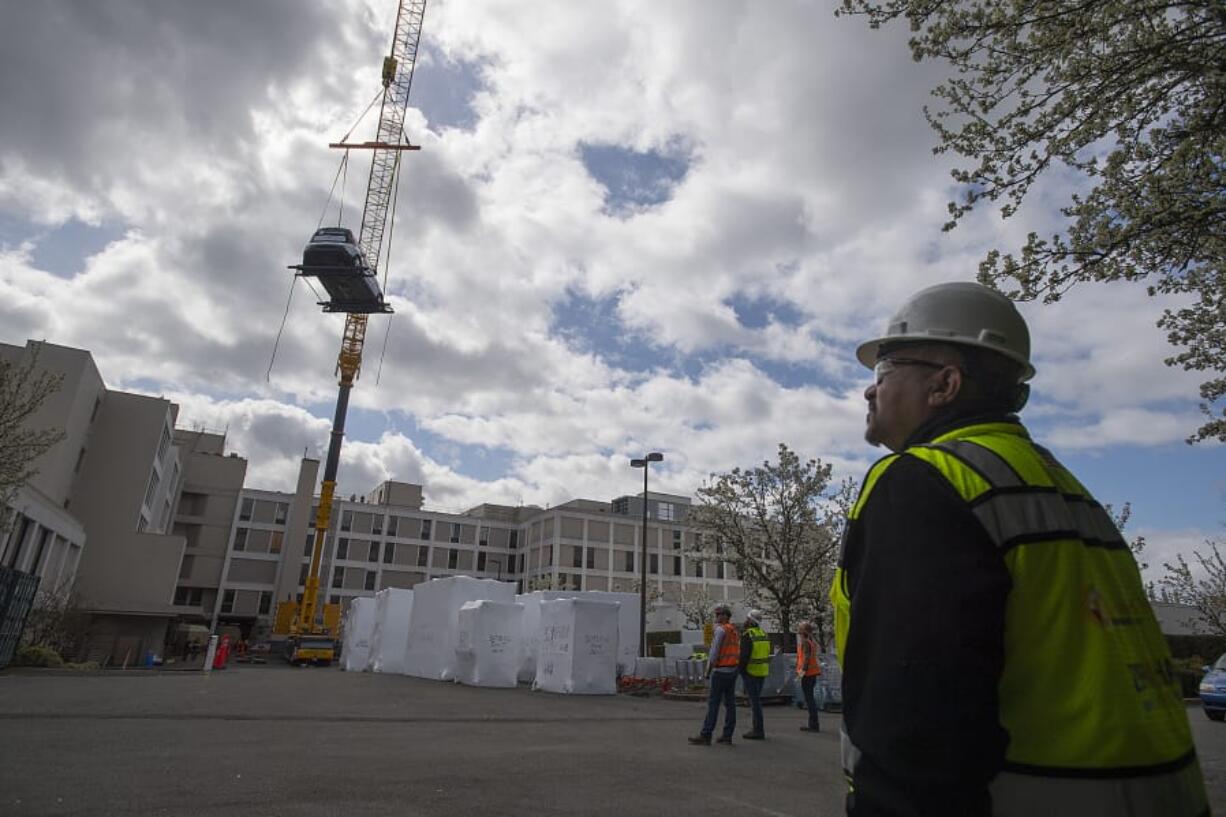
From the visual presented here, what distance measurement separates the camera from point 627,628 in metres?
24.5

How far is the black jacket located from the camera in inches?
50.4

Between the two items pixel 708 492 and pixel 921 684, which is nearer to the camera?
pixel 921 684

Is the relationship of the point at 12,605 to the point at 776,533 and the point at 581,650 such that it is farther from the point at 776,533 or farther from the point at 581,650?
the point at 776,533

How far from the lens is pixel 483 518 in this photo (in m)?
88.0

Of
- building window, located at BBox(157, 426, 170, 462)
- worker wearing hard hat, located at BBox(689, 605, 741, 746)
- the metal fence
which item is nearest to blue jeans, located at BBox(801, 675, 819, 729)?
worker wearing hard hat, located at BBox(689, 605, 741, 746)

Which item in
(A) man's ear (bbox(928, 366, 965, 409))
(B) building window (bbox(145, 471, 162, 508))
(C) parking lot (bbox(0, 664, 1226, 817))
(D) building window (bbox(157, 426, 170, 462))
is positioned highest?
(D) building window (bbox(157, 426, 170, 462))

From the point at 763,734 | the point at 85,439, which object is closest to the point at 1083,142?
the point at 763,734

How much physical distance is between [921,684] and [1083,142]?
27.5ft

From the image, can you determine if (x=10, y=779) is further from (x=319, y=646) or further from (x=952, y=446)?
(x=319, y=646)

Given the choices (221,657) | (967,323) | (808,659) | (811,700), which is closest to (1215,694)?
(808,659)

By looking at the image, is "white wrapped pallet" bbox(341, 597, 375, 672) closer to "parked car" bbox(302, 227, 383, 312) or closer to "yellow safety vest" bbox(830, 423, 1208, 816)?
"parked car" bbox(302, 227, 383, 312)

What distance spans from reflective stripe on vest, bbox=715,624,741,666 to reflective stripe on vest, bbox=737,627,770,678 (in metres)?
0.35

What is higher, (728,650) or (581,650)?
(581,650)

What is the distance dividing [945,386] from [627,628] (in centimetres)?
2386
